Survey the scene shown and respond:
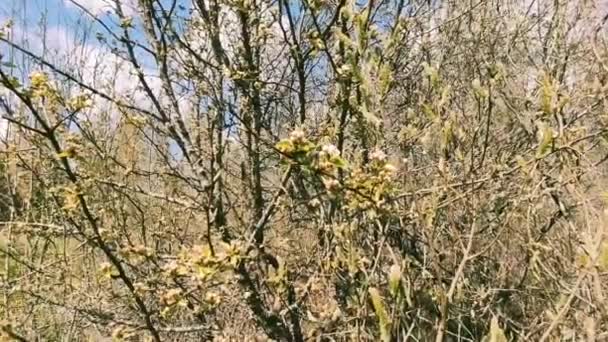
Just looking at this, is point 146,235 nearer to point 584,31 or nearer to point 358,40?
point 358,40

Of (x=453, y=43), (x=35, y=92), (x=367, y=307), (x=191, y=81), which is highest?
(x=453, y=43)

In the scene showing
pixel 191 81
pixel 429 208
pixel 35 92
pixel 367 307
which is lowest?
pixel 367 307

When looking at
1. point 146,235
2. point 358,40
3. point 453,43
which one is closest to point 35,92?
point 358,40

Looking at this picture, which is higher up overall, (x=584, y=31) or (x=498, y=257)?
(x=584, y=31)

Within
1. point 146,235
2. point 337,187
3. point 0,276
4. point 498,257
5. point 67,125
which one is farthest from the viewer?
point 146,235

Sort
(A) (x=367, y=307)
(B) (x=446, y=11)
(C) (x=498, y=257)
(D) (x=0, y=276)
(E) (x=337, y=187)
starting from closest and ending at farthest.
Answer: (E) (x=337, y=187), (A) (x=367, y=307), (C) (x=498, y=257), (D) (x=0, y=276), (B) (x=446, y=11)

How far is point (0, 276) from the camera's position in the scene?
12.6 feet

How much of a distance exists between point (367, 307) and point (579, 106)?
2.31 metres

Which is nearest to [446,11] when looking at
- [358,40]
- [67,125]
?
[67,125]

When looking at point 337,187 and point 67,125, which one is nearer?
point 337,187

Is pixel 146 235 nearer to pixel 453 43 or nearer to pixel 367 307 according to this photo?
pixel 453 43

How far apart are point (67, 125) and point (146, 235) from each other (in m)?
1.54

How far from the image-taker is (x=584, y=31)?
17.1 feet

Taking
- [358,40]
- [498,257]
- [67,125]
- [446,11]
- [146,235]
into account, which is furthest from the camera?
[446,11]
